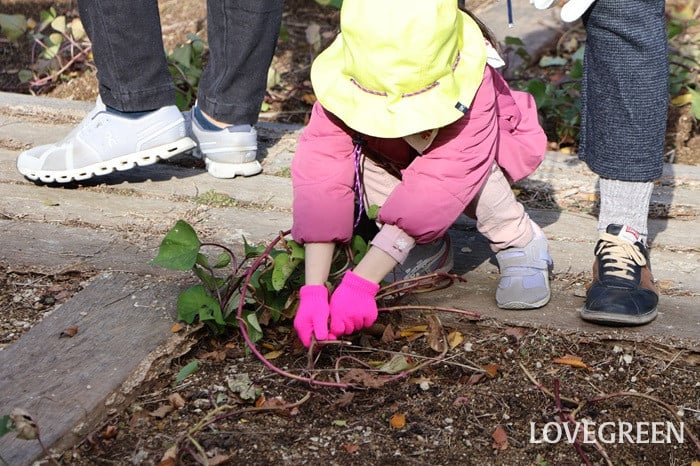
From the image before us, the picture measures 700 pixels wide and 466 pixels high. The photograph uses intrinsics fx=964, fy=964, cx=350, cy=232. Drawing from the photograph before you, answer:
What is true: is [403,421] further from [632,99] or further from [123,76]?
[123,76]

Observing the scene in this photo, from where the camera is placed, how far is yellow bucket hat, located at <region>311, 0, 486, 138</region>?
5.41 feet

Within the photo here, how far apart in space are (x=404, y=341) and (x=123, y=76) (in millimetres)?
1170

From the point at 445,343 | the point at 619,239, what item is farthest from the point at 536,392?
the point at 619,239

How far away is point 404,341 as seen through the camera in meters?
1.85

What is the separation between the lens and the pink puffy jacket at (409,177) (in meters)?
1.79

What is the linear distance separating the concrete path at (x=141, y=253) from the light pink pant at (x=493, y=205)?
0.13 m

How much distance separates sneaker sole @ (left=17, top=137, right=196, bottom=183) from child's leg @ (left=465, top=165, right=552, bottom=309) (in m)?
0.94

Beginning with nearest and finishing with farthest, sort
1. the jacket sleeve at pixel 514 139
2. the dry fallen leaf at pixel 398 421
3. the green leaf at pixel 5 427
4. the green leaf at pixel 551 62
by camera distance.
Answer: the green leaf at pixel 5 427
the dry fallen leaf at pixel 398 421
the jacket sleeve at pixel 514 139
the green leaf at pixel 551 62

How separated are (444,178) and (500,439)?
508 mm

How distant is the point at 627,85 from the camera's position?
1.90 m

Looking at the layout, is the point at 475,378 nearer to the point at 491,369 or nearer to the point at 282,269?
the point at 491,369

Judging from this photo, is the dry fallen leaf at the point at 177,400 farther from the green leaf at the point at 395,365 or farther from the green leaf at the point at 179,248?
the green leaf at the point at 395,365

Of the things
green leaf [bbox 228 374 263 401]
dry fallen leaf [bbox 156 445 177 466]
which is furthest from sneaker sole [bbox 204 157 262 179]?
dry fallen leaf [bbox 156 445 177 466]

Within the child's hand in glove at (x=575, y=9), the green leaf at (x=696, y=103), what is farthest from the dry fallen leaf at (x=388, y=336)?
the green leaf at (x=696, y=103)
